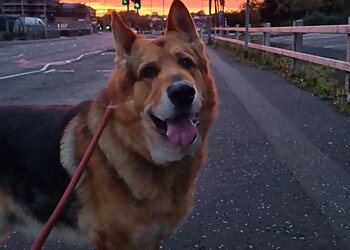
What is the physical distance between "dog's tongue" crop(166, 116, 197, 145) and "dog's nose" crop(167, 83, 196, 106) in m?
0.15

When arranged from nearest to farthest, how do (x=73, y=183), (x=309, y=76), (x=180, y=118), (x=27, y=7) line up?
(x=73, y=183) < (x=180, y=118) < (x=309, y=76) < (x=27, y=7)

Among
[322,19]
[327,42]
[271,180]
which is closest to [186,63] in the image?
[271,180]

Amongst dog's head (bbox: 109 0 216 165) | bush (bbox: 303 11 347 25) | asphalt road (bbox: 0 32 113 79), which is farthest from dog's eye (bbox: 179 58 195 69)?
bush (bbox: 303 11 347 25)

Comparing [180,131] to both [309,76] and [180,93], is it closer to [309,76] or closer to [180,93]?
[180,93]

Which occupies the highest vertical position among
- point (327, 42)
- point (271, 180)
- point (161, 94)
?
point (161, 94)

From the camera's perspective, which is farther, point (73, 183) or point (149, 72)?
point (149, 72)

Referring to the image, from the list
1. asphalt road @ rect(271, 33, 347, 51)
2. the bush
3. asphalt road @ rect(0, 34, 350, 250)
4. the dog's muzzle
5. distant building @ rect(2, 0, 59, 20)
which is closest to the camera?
the dog's muzzle

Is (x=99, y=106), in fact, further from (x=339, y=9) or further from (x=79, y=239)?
(x=339, y=9)

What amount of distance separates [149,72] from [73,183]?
0.84 meters

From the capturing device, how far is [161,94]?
2879mm

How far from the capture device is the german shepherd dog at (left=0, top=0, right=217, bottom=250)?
2965 mm

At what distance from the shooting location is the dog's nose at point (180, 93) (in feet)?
9.22

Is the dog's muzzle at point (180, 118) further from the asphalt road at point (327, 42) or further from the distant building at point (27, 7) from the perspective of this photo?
the distant building at point (27, 7)

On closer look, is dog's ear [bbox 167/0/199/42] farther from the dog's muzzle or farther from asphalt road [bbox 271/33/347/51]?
asphalt road [bbox 271/33/347/51]
